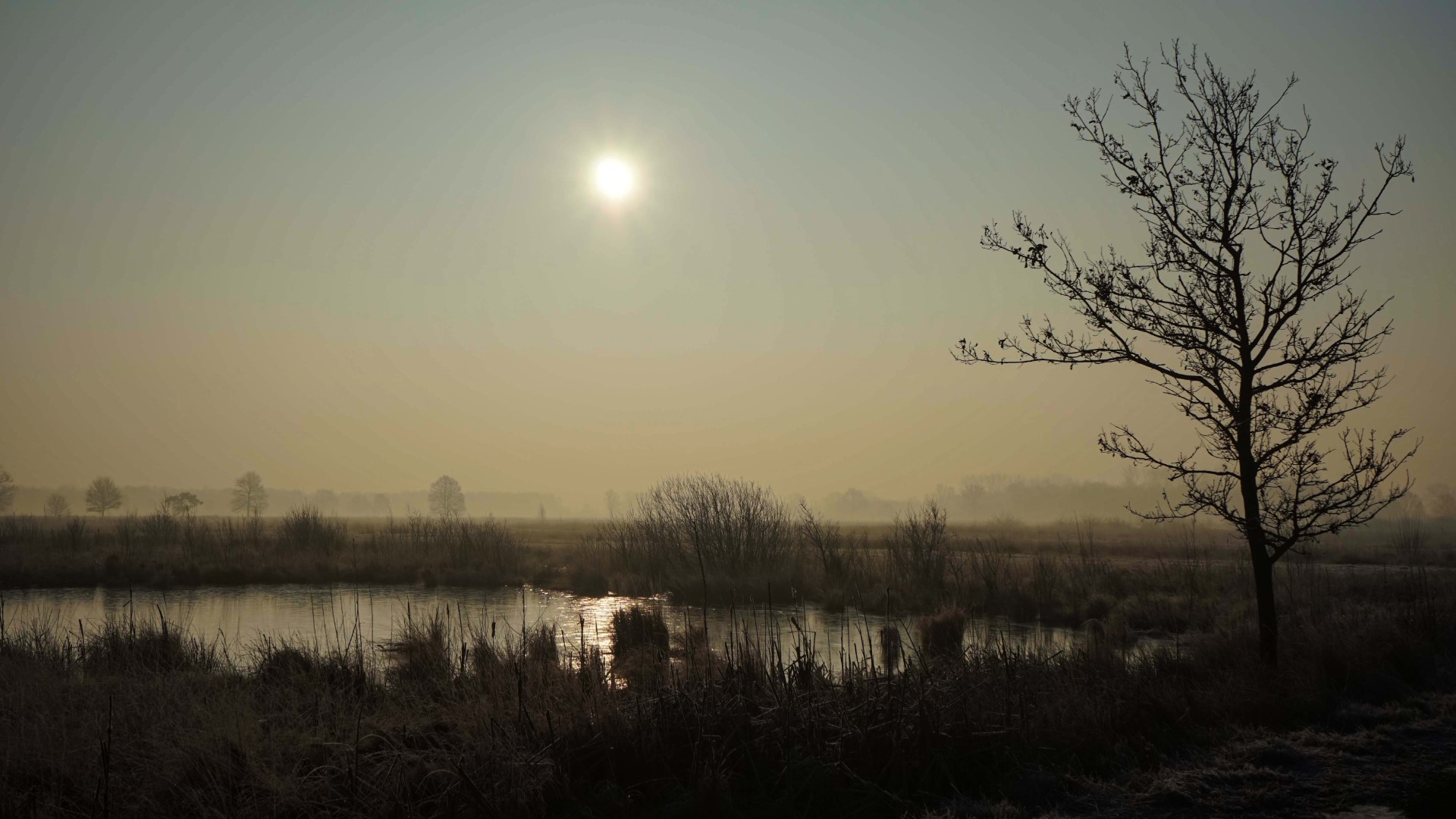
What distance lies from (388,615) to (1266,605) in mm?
17620

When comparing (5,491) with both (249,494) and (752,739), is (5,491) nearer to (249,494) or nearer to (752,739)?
(249,494)

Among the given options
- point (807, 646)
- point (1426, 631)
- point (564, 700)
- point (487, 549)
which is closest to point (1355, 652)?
point (1426, 631)

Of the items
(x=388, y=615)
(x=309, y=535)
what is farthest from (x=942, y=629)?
(x=309, y=535)

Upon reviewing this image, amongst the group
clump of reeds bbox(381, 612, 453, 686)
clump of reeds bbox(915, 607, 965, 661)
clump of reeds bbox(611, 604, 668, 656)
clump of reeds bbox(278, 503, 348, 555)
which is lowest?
clump of reeds bbox(915, 607, 965, 661)

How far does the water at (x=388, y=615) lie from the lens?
1469 centimetres

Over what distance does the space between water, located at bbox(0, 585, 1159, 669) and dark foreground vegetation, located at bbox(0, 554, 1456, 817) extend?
412 centimetres

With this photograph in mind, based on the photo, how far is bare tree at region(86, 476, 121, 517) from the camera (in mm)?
143750

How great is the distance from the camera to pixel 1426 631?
10156 millimetres

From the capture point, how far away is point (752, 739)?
22.4 feet

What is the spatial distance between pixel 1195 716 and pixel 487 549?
86.4 ft

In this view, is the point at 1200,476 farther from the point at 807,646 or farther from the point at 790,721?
the point at 790,721

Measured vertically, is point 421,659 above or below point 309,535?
below

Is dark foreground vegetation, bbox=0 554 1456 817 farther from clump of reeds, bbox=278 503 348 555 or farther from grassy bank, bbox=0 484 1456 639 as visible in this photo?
clump of reeds, bbox=278 503 348 555

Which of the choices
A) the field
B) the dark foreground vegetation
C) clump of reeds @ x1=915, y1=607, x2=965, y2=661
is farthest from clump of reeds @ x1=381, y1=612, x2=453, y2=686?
clump of reeds @ x1=915, y1=607, x2=965, y2=661
